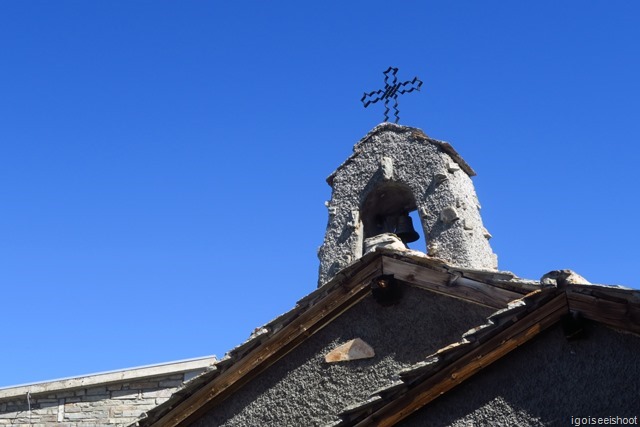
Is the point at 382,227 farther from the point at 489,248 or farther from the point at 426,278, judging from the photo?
the point at 426,278

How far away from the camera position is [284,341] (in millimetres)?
6566

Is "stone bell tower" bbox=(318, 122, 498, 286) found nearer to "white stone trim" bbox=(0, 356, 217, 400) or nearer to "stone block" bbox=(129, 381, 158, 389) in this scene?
"white stone trim" bbox=(0, 356, 217, 400)

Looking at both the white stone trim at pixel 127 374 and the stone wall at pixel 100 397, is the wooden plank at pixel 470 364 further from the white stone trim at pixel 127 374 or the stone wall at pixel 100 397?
the stone wall at pixel 100 397

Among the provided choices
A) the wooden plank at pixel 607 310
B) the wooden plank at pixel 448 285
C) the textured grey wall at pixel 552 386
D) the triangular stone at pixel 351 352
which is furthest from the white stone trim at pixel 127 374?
the wooden plank at pixel 607 310

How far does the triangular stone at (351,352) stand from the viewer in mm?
6270

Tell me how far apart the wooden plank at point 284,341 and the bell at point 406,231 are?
5.48 ft

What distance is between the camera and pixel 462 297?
6027 mm

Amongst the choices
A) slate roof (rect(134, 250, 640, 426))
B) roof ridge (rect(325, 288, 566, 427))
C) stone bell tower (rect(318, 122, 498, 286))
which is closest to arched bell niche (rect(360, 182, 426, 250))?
stone bell tower (rect(318, 122, 498, 286))

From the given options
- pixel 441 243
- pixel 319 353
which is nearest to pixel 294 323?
pixel 319 353

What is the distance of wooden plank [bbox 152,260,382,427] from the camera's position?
6.52m

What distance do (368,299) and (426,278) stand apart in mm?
570

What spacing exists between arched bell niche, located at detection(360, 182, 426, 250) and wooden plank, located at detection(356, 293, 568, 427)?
3.05 meters

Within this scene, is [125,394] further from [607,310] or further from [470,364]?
[607,310]

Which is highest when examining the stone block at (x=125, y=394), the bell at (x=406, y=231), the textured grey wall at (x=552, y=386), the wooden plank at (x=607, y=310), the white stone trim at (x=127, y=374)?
the bell at (x=406, y=231)
